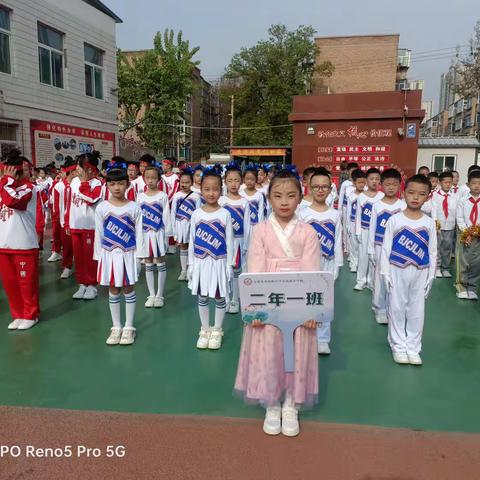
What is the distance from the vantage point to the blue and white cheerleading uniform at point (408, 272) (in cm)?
353

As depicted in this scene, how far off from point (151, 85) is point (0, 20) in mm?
12839

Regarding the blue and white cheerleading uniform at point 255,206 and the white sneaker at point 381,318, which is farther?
the blue and white cheerleading uniform at point 255,206

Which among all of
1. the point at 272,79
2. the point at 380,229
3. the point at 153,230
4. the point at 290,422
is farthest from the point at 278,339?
the point at 272,79

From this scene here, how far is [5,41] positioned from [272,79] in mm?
25229

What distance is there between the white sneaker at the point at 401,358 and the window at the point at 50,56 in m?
12.9

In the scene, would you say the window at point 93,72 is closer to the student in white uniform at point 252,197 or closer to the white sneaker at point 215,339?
the student in white uniform at point 252,197

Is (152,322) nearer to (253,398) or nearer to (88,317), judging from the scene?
(88,317)

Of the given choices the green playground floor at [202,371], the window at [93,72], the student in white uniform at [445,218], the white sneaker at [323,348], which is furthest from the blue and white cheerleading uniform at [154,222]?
the window at [93,72]

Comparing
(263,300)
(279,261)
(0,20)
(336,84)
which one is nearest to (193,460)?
(263,300)

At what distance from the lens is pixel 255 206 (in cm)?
579

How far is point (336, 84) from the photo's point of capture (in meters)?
37.8

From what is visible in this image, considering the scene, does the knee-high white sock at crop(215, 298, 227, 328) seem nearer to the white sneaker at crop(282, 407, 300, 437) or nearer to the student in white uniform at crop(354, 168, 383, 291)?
the white sneaker at crop(282, 407, 300, 437)

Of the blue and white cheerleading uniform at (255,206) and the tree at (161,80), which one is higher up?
the tree at (161,80)

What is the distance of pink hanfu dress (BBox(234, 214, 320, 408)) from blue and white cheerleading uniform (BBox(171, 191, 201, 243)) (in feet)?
11.8
